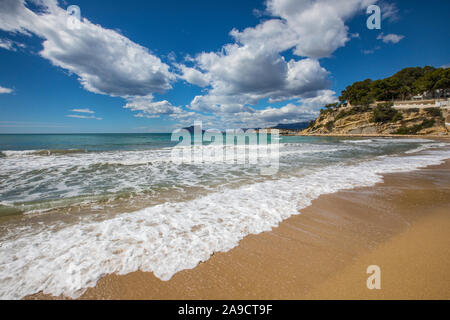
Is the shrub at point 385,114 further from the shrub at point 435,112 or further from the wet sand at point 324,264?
the wet sand at point 324,264

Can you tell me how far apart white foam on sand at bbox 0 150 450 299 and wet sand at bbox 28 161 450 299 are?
0.18 m

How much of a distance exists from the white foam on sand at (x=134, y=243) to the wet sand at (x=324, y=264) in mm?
176

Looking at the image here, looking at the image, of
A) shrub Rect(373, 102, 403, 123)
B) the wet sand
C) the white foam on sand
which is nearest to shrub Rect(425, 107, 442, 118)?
shrub Rect(373, 102, 403, 123)

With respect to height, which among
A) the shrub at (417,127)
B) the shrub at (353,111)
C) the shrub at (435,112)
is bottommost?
the shrub at (417,127)

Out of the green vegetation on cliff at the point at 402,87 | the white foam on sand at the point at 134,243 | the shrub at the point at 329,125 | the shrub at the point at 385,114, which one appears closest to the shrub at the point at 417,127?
the shrub at the point at 385,114

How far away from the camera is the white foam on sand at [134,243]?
203 cm

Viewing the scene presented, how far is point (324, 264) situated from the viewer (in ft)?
7.33

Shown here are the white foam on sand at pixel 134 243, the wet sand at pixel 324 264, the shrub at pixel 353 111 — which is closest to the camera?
the wet sand at pixel 324 264

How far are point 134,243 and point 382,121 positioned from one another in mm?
67590

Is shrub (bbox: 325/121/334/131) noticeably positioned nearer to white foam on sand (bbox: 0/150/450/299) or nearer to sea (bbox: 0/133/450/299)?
sea (bbox: 0/133/450/299)

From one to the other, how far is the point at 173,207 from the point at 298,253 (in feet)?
9.15

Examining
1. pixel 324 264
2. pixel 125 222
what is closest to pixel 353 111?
pixel 324 264

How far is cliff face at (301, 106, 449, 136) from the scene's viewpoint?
4209cm

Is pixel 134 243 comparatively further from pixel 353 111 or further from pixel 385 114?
pixel 353 111
